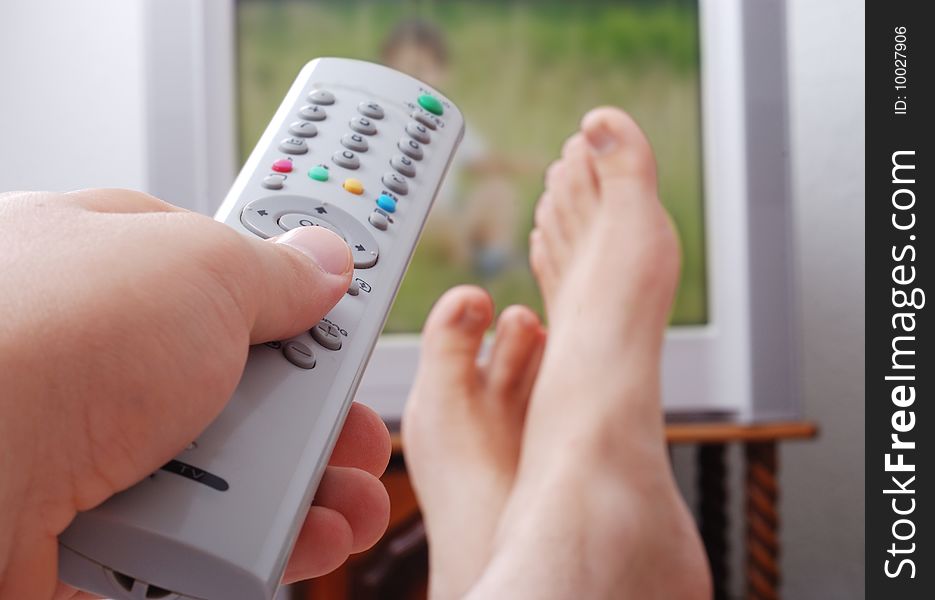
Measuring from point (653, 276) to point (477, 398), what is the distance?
8.5 inches

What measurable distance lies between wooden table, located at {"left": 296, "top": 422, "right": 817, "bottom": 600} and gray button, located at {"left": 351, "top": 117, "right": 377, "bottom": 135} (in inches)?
19.0

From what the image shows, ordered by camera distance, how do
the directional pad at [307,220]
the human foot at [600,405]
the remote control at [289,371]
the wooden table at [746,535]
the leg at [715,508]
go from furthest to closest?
the leg at [715,508] < the wooden table at [746,535] < the human foot at [600,405] < the directional pad at [307,220] < the remote control at [289,371]

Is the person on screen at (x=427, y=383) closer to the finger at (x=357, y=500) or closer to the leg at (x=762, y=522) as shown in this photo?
the finger at (x=357, y=500)

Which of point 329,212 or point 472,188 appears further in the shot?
point 472,188

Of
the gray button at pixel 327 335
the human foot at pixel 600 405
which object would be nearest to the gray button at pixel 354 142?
the gray button at pixel 327 335

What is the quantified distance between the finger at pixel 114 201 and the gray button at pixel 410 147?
0.11m

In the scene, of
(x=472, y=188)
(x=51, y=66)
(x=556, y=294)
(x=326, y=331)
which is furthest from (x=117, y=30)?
(x=326, y=331)

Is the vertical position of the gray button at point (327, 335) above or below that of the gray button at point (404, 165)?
below

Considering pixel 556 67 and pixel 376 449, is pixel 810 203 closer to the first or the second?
pixel 556 67

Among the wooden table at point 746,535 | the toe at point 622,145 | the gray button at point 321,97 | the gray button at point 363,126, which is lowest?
the wooden table at point 746,535

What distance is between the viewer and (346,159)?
1.33 feet

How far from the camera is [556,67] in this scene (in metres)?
0.87

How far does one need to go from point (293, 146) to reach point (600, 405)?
0.46 m

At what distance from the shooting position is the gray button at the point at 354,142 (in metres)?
0.41
